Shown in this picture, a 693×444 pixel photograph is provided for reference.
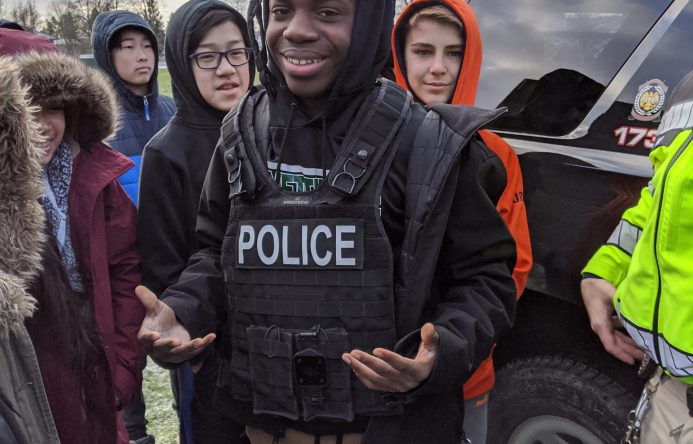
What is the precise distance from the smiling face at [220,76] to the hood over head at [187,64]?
2 centimetres

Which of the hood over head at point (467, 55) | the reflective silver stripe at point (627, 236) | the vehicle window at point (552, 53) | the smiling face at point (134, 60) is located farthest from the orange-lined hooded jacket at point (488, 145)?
the smiling face at point (134, 60)

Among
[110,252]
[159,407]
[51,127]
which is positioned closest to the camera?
[51,127]

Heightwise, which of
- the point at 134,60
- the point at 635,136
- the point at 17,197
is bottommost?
the point at 17,197

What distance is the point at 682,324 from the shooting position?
131 centimetres

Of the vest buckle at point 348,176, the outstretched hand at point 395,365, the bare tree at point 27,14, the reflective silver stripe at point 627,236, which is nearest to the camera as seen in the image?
the outstretched hand at point 395,365

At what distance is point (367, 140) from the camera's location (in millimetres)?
1412

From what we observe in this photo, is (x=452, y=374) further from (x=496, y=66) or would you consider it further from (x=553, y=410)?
(x=496, y=66)

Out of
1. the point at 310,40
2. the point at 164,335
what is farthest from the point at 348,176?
the point at 164,335

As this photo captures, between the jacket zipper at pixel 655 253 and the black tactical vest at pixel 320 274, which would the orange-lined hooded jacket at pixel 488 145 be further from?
the black tactical vest at pixel 320 274

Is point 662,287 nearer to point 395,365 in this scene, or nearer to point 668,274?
point 668,274

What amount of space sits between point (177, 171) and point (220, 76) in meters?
0.43

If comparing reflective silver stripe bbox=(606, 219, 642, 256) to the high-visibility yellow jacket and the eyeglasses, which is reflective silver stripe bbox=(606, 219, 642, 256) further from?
the eyeglasses

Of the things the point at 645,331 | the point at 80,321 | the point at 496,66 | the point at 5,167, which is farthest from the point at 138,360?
the point at 496,66

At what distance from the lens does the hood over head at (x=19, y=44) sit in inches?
84.0
